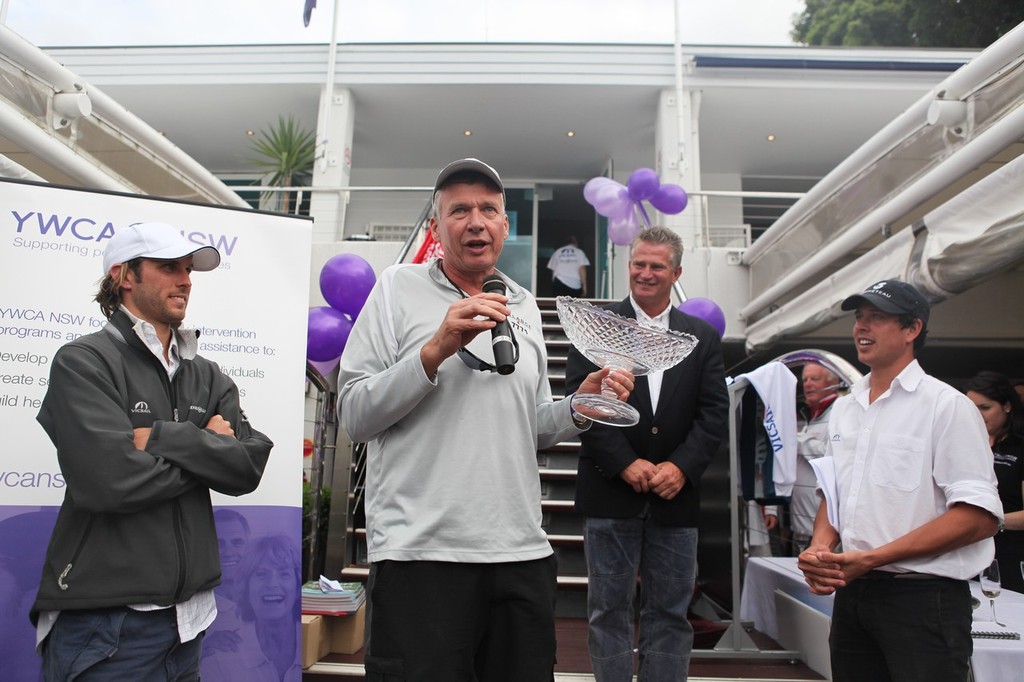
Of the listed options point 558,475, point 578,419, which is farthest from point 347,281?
point 578,419

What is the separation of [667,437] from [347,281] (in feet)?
11.3

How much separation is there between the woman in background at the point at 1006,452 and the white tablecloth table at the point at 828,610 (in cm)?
80

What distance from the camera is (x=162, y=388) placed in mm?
1643

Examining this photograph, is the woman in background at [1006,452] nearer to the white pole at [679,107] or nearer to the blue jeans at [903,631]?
the blue jeans at [903,631]

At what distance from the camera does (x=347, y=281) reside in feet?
17.1

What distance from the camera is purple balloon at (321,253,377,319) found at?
5219 mm

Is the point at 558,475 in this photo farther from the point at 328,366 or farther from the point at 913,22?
the point at 913,22

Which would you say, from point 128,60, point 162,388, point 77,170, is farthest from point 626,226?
point 128,60

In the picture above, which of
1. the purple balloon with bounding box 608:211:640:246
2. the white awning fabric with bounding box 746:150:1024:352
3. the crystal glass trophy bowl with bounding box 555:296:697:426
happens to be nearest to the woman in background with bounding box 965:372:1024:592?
the white awning fabric with bounding box 746:150:1024:352

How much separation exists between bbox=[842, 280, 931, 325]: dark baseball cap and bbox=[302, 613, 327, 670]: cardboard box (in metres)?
2.49

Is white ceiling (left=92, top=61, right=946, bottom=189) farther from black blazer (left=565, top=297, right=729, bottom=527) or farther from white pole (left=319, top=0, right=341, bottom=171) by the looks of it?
black blazer (left=565, top=297, right=729, bottom=527)

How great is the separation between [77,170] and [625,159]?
9.23 m

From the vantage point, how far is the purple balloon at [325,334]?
491 cm

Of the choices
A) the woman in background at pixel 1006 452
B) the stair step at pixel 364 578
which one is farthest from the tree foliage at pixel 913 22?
the stair step at pixel 364 578
